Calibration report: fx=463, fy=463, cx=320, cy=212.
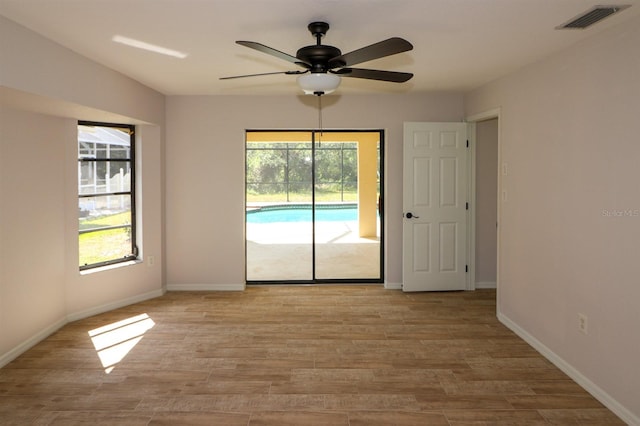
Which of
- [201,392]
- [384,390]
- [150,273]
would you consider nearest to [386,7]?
[384,390]

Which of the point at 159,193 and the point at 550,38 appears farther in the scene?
the point at 159,193

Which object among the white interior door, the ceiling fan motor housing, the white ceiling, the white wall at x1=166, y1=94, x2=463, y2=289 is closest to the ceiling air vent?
the white ceiling

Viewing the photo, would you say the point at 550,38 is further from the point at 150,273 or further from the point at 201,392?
the point at 150,273

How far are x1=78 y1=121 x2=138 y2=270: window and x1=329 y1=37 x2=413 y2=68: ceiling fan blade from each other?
310 cm

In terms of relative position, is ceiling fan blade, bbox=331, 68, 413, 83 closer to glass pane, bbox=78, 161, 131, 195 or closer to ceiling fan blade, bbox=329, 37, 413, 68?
ceiling fan blade, bbox=329, 37, 413, 68

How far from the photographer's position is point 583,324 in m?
3.21

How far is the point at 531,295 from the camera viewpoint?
3.96 metres

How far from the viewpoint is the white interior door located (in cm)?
552

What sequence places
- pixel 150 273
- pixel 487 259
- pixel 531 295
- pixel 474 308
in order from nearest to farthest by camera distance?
pixel 531 295
pixel 474 308
pixel 150 273
pixel 487 259

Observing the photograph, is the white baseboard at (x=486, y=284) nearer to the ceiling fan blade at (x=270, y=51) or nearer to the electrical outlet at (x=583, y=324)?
the electrical outlet at (x=583, y=324)

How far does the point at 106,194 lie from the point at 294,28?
118 inches

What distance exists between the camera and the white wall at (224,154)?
5617 mm

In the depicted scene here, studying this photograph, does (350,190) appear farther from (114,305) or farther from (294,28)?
(294,28)

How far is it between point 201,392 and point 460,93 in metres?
4.46
